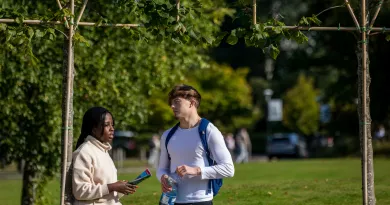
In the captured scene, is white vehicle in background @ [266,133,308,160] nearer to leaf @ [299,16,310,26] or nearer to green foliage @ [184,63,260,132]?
green foliage @ [184,63,260,132]

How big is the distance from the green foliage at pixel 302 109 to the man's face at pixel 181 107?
6339 cm

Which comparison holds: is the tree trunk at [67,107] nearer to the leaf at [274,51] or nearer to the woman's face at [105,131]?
the woman's face at [105,131]

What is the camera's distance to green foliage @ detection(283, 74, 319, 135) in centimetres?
7088

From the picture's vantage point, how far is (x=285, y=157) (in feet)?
186

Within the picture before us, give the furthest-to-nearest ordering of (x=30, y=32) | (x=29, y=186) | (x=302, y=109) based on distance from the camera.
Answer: (x=302, y=109) → (x=29, y=186) → (x=30, y=32)

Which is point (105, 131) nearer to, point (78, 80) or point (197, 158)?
point (197, 158)

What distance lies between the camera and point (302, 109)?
71.4 m

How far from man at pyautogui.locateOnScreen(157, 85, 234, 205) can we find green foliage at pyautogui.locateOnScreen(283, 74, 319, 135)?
63341 millimetres

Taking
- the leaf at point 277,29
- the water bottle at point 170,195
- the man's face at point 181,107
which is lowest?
the water bottle at point 170,195

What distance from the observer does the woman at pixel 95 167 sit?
677 centimetres

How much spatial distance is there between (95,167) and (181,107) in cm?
103

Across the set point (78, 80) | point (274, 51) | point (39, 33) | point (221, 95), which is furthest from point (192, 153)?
point (221, 95)

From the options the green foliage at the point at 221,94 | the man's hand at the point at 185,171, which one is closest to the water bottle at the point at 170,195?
the man's hand at the point at 185,171

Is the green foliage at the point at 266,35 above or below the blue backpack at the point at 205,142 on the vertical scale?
above
